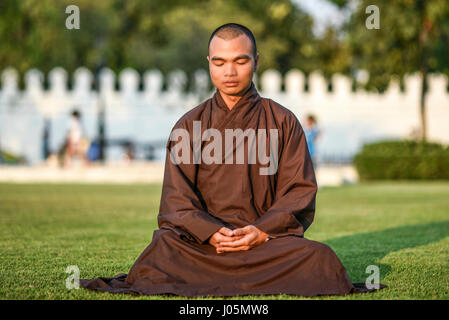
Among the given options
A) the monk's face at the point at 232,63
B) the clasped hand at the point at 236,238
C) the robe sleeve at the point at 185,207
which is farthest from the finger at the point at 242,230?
the monk's face at the point at 232,63

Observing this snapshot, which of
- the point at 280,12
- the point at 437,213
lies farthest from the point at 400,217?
the point at 280,12

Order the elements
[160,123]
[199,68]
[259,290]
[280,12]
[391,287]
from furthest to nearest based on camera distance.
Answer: [280,12], [199,68], [160,123], [391,287], [259,290]

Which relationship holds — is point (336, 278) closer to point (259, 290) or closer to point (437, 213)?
point (259, 290)

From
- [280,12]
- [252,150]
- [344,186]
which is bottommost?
[344,186]

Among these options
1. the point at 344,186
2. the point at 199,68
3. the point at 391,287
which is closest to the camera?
the point at 391,287

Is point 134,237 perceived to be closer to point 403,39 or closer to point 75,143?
point 75,143

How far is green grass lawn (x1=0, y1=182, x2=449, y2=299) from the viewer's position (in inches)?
192

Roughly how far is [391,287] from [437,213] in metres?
6.03

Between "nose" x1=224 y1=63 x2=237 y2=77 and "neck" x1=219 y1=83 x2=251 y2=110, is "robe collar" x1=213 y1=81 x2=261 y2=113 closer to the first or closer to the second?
"neck" x1=219 y1=83 x2=251 y2=110

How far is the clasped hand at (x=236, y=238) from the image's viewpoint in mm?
4461

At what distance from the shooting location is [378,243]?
713cm

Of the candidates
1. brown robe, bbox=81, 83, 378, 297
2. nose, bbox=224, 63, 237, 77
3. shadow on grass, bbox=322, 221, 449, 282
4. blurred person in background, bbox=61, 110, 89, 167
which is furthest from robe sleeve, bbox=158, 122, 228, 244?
blurred person in background, bbox=61, 110, 89, 167

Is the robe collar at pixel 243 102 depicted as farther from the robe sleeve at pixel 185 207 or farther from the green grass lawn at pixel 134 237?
the green grass lawn at pixel 134 237

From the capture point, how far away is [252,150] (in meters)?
4.74
